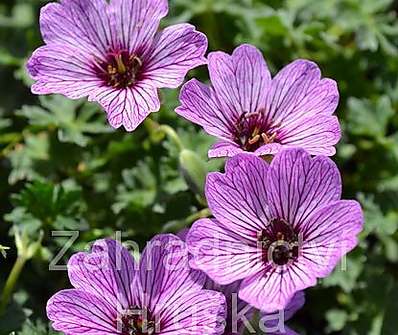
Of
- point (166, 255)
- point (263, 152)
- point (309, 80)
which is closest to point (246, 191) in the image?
point (263, 152)

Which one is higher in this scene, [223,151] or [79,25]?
[79,25]

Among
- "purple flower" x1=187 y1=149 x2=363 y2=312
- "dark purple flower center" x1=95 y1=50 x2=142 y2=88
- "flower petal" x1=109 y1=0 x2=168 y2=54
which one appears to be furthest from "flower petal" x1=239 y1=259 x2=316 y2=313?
"flower petal" x1=109 y1=0 x2=168 y2=54

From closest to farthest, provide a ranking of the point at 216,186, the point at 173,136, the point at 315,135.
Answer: the point at 216,186, the point at 315,135, the point at 173,136

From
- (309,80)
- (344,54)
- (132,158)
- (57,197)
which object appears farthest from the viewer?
(344,54)

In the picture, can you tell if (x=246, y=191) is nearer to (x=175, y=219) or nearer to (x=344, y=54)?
(x=175, y=219)

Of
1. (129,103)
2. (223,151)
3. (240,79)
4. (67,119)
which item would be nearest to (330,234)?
(223,151)

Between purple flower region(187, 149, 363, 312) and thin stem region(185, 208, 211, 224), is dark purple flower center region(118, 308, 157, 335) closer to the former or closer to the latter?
purple flower region(187, 149, 363, 312)

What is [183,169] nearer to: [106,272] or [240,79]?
[240,79]

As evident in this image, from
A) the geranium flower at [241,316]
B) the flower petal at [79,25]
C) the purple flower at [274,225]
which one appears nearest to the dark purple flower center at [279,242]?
the purple flower at [274,225]
